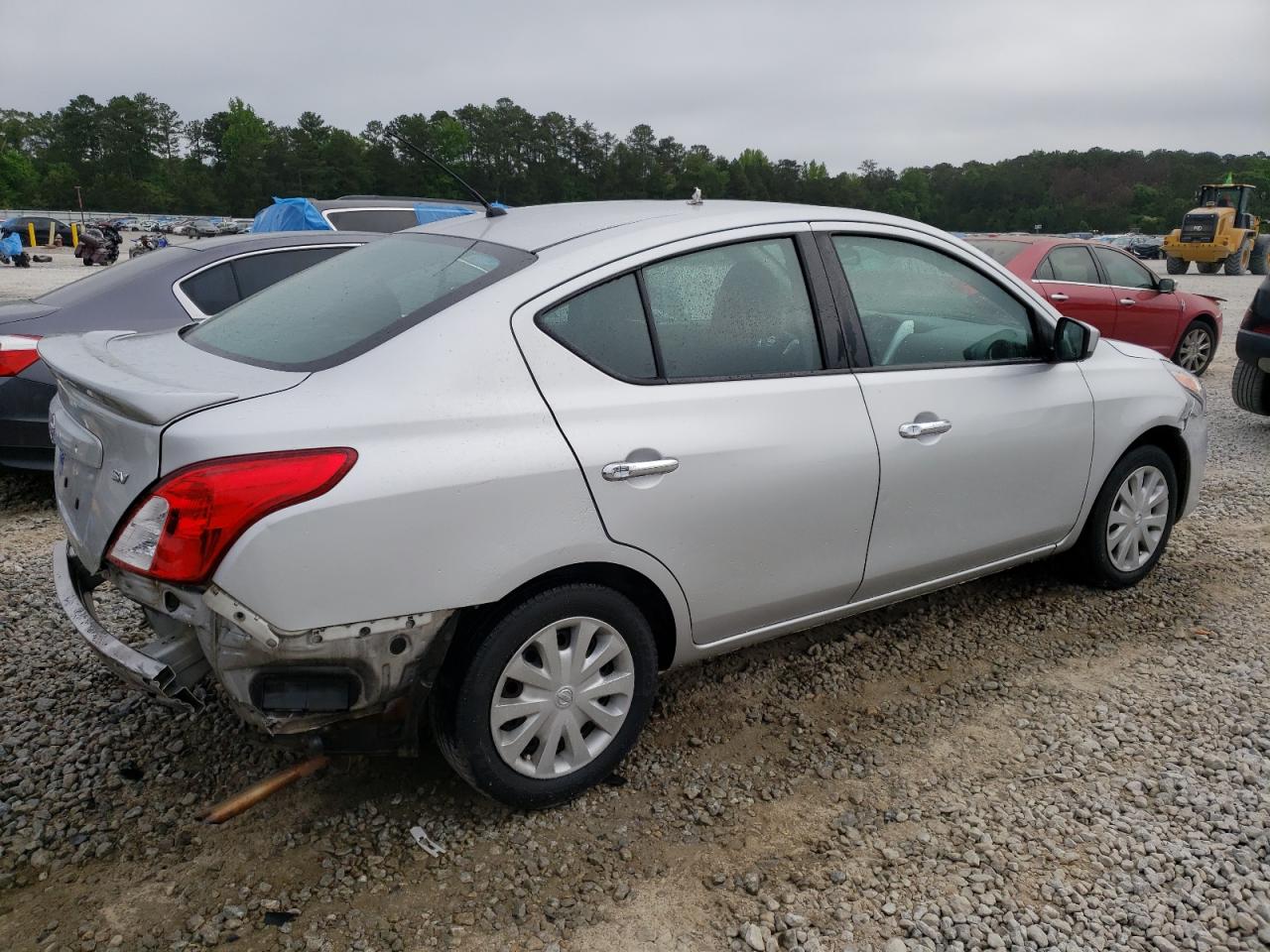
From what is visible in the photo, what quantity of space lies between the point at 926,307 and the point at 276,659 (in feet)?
8.07

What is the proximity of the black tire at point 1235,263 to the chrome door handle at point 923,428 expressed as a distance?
109 feet

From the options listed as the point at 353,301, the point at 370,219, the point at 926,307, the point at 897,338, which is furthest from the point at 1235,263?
the point at 353,301

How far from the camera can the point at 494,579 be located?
2408mm

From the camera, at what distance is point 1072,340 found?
366 cm

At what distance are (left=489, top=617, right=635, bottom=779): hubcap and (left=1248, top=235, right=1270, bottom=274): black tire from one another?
3585 cm

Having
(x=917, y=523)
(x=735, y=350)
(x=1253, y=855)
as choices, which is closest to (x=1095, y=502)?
(x=917, y=523)

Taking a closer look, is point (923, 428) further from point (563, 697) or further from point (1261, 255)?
point (1261, 255)

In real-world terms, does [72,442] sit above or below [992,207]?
below

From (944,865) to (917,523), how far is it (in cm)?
116

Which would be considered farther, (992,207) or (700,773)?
(992,207)

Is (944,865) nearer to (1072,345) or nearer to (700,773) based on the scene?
(700,773)

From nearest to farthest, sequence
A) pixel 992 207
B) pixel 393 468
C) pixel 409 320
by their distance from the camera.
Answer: pixel 393 468 → pixel 409 320 → pixel 992 207

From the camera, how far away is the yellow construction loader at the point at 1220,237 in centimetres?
2995

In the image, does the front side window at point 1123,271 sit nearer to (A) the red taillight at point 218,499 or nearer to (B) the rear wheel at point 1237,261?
(A) the red taillight at point 218,499
